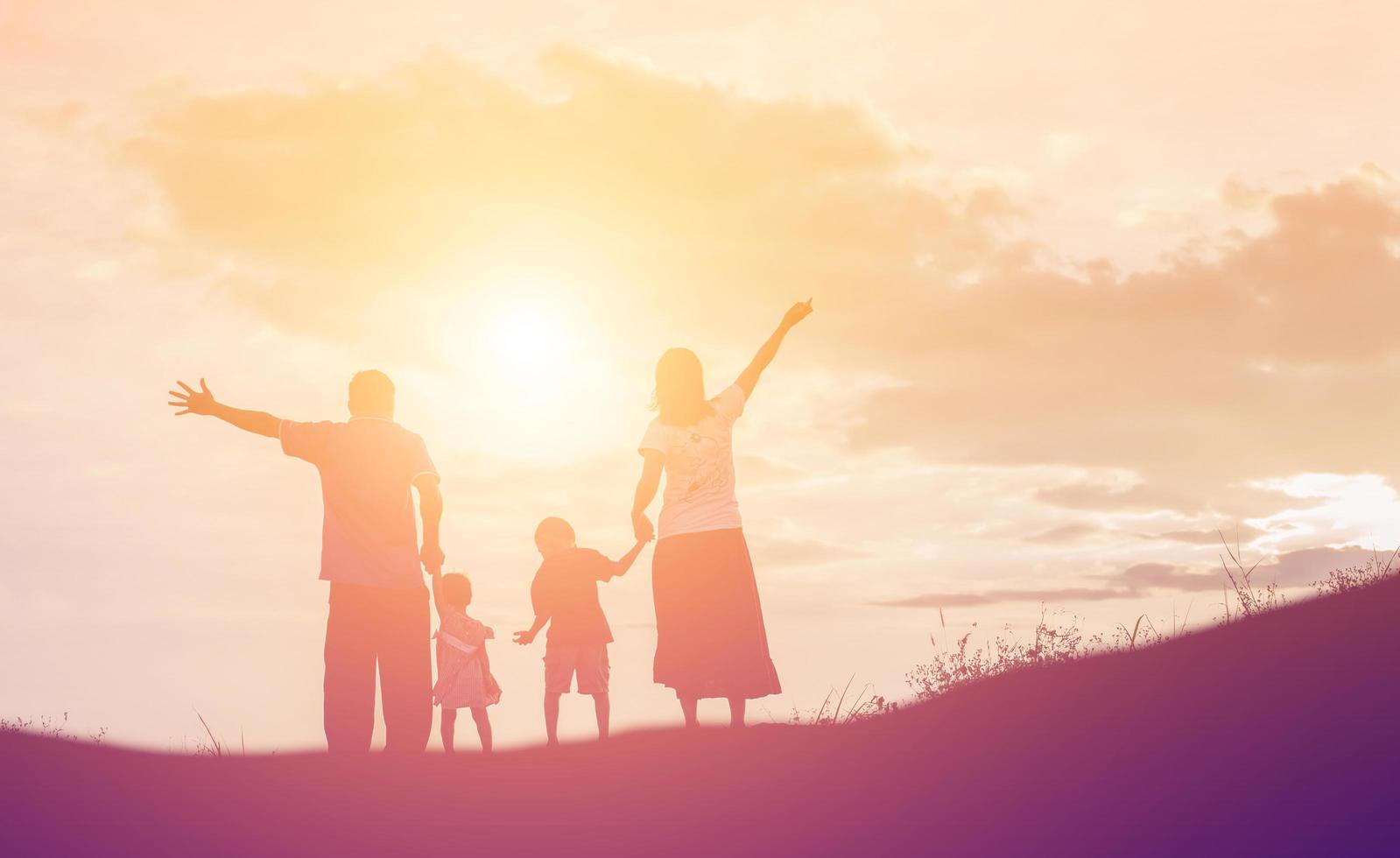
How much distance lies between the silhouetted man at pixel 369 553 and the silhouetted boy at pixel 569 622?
4675 mm

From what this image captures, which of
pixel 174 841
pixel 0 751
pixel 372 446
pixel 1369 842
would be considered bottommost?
pixel 1369 842

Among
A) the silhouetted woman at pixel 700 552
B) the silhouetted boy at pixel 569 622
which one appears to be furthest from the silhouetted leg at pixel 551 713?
the silhouetted woman at pixel 700 552

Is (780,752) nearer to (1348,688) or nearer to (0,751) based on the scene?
(1348,688)

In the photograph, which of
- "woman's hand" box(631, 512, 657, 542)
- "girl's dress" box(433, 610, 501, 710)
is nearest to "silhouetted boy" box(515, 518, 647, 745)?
"girl's dress" box(433, 610, 501, 710)

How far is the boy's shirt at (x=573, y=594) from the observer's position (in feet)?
49.4

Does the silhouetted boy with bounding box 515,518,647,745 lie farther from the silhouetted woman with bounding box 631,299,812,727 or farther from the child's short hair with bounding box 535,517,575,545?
the silhouetted woman with bounding box 631,299,812,727

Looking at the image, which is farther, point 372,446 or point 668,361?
point 668,361

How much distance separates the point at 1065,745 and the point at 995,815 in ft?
3.62

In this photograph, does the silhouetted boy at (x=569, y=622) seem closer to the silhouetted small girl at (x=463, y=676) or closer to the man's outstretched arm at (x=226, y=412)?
the silhouetted small girl at (x=463, y=676)

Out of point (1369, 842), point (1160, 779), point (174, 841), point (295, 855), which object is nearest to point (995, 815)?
point (1160, 779)

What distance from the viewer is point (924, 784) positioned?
28.0 ft

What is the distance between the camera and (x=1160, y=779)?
26.4 ft

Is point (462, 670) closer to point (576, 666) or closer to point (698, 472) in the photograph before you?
point (576, 666)

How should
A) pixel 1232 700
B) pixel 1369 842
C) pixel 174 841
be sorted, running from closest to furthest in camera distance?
1. pixel 1369 842
2. pixel 174 841
3. pixel 1232 700
